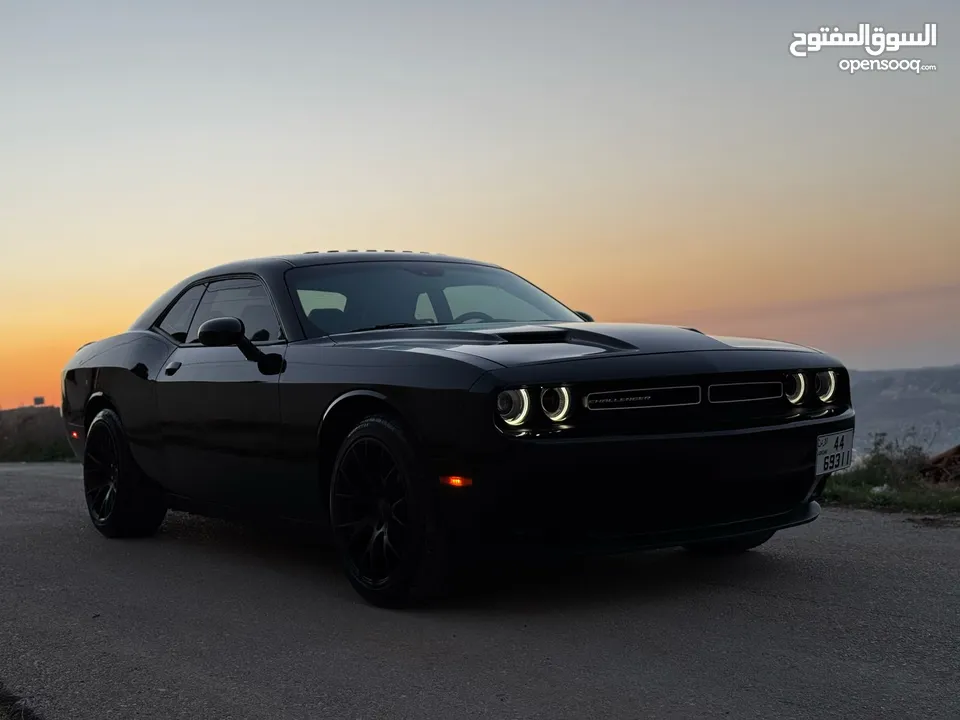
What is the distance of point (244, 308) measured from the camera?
20.2 ft

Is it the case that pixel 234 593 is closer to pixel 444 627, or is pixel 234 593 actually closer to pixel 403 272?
pixel 444 627

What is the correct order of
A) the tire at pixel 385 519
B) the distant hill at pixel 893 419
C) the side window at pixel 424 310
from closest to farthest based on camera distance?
1. the tire at pixel 385 519
2. the side window at pixel 424 310
3. the distant hill at pixel 893 419

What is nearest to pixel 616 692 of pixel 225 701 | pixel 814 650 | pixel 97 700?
pixel 814 650

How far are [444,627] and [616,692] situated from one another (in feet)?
3.34

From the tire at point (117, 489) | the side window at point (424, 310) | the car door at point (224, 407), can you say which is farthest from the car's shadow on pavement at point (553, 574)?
the side window at point (424, 310)

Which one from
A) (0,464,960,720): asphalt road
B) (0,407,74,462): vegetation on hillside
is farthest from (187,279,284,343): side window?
(0,407,74,462): vegetation on hillside

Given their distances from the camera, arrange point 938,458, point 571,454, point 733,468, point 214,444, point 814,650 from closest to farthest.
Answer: point 814,650 < point 571,454 < point 733,468 < point 214,444 < point 938,458

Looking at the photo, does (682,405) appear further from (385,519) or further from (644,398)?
(385,519)

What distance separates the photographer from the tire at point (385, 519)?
14.8ft

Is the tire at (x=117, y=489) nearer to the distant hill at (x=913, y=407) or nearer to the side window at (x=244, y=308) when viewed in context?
the side window at (x=244, y=308)

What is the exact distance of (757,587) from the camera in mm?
4977

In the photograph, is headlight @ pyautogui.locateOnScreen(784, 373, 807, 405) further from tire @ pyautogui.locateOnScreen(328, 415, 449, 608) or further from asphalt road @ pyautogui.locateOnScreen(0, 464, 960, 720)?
tire @ pyautogui.locateOnScreen(328, 415, 449, 608)

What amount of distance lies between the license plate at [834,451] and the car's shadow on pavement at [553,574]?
1.67ft

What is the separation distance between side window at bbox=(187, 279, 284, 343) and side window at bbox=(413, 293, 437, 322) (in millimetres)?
660
